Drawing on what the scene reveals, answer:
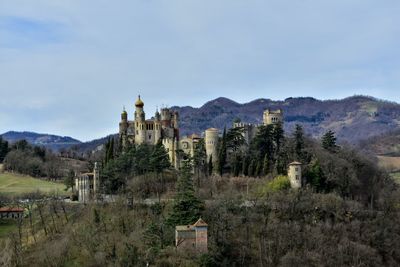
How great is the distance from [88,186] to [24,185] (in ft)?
86.2

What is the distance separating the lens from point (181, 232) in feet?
186

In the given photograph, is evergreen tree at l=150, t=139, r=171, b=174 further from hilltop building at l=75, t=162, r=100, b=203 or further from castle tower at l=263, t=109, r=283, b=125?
castle tower at l=263, t=109, r=283, b=125

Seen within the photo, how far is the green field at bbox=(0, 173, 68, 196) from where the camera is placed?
88.3 meters

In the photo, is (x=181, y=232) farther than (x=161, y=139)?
No

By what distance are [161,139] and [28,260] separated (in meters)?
22.2

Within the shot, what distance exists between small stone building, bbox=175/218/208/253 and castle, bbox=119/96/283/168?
1789 cm

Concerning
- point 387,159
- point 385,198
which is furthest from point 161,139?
point 387,159

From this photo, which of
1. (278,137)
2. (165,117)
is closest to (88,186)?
(165,117)

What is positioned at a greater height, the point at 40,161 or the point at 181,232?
the point at 40,161

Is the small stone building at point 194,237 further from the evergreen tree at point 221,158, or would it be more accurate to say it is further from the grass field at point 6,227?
the grass field at point 6,227

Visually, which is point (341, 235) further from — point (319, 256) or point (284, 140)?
point (284, 140)

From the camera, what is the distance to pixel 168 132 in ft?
258

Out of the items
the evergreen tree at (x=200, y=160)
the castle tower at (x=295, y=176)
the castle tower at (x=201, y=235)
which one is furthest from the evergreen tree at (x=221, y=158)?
the castle tower at (x=201, y=235)

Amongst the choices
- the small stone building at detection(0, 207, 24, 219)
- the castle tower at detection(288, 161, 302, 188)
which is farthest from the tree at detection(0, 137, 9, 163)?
the castle tower at detection(288, 161, 302, 188)
